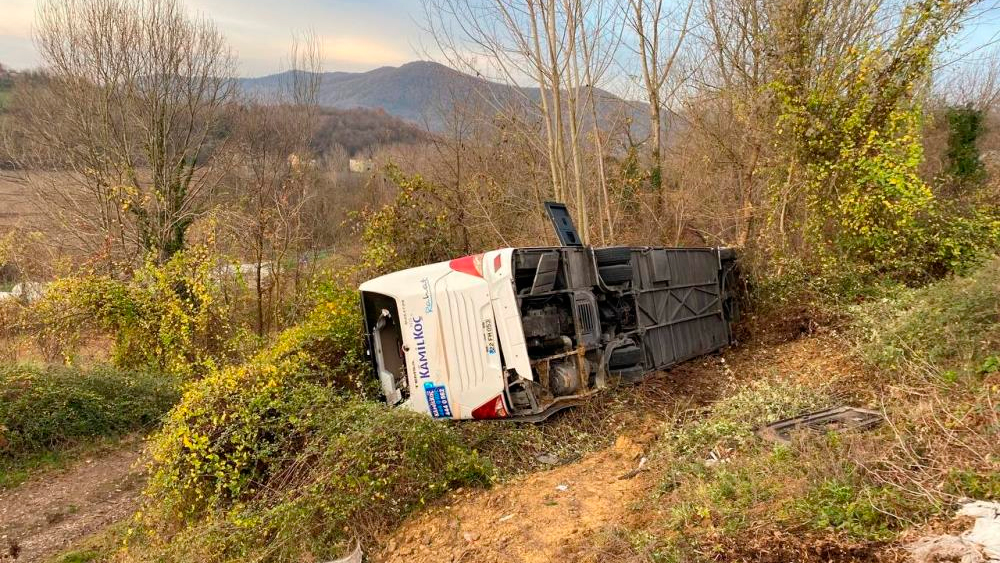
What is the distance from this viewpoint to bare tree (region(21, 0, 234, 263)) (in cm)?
1377

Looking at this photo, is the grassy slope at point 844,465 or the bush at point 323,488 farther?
the bush at point 323,488

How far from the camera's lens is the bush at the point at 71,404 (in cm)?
825

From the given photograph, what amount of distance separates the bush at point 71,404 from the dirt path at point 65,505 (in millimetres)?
724

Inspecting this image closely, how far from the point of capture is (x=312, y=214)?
1853cm

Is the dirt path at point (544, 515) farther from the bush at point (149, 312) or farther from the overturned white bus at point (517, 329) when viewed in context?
the bush at point (149, 312)

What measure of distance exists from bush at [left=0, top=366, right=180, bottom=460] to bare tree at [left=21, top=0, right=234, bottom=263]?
191 inches

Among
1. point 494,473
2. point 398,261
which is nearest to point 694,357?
point 494,473

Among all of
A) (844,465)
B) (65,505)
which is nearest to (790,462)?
(844,465)

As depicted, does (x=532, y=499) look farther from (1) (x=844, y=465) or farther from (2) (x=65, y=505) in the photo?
(2) (x=65, y=505)

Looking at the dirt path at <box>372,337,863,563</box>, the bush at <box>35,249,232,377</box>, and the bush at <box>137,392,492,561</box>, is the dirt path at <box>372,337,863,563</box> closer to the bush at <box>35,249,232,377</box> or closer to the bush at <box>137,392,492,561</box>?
the bush at <box>137,392,492,561</box>

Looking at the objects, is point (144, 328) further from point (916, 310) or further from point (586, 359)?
point (916, 310)

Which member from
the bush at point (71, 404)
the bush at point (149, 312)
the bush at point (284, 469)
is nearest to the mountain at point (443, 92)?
the bush at point (149, 312)

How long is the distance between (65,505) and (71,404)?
256 centimetres

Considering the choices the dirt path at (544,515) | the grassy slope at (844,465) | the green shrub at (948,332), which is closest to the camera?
the grassy slope at (844,465)
